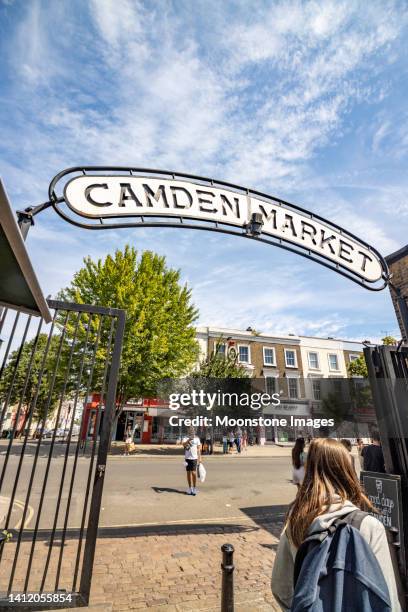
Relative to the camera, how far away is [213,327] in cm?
3106

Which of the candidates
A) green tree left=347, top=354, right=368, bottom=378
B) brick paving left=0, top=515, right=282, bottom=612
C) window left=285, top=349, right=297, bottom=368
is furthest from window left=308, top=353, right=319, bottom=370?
brick paving left=0, top=515, right=282, bottom=612

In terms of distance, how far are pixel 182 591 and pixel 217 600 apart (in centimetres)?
45

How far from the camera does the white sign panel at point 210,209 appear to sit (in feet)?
12.0

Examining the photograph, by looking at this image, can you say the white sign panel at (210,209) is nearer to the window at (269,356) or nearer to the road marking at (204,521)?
the road marking at (204,521)

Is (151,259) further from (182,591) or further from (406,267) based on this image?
(182,591)

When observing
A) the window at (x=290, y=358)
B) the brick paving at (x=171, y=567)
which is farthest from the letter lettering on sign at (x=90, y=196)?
the window at (x=290, y=358)

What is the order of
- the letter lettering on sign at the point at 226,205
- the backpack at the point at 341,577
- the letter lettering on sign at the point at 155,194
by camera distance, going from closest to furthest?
the backpack at the point at 341,577, the letter lettering on sign at the point at 155,194, the letter lettering on sign at the point at 226,205

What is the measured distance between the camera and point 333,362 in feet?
113

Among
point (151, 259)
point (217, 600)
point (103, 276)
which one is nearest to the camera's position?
point (217, 600)

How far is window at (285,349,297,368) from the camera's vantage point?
32.9 meters

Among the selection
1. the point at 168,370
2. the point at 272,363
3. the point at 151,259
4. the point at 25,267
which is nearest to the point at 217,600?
the point at 25,267

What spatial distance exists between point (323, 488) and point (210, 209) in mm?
3531

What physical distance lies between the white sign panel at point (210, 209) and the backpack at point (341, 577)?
3582 mm

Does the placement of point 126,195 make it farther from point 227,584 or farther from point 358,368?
point 358,368
